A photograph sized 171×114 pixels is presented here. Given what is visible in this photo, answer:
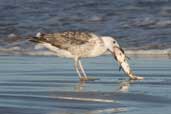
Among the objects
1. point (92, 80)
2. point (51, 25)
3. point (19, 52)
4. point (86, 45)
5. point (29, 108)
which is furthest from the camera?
point (51, 25)

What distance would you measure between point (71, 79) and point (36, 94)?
81.7 inches

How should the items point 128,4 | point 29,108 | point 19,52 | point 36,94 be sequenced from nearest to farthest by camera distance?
point 29,108
point 36,94
point 19,52
point 128,4

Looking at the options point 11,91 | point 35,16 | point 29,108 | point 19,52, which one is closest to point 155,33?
point 19,52

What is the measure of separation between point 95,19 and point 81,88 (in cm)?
901

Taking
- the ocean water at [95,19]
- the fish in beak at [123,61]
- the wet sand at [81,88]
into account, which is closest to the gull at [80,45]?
the fish in beak at [123,61]

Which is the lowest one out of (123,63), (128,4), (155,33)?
(123,63)

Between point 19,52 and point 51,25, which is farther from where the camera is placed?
point 51,25

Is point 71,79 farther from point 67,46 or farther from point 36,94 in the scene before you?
point 36,94

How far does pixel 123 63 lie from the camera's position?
11.1 metres

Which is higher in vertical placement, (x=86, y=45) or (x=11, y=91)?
(x=86, y=45)

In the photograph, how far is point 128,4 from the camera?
19.8 meters

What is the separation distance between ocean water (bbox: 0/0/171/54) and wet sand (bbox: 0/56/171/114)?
8.56ft

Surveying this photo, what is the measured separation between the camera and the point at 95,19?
1847cm

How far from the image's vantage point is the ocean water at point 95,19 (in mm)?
16031
